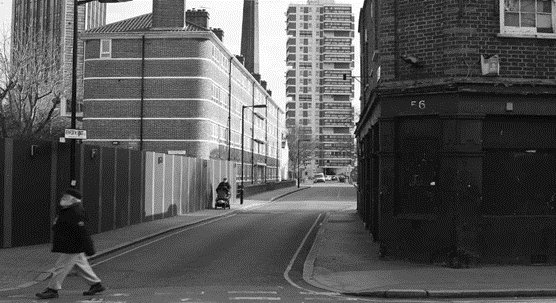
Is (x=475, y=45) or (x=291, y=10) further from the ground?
(x=291, y=10)

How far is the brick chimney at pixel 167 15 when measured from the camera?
47938mm

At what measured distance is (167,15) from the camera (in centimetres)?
4816

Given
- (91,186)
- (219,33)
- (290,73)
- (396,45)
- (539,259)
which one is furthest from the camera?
(290,73)

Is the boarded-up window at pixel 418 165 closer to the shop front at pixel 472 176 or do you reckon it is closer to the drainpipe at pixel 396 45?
the shop front at pixel 472 176

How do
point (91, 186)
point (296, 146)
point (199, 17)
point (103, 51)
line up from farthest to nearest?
point (296, 146), point (199, 17), point (103, 51), point (91, 186)

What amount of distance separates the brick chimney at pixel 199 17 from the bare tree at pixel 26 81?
1780cm

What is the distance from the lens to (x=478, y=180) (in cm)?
1169

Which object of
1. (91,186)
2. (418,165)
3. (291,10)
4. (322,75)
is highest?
(291,10)

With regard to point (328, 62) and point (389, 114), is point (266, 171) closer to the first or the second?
point (389, 114)

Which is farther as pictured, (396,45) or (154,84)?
(154,84)

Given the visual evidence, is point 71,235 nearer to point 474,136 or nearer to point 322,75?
→ point 474,136

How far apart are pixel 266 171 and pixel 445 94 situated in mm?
73051

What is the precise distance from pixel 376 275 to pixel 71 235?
543cm

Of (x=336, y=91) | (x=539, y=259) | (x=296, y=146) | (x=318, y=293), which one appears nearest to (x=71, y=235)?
(x=318, y=293)
